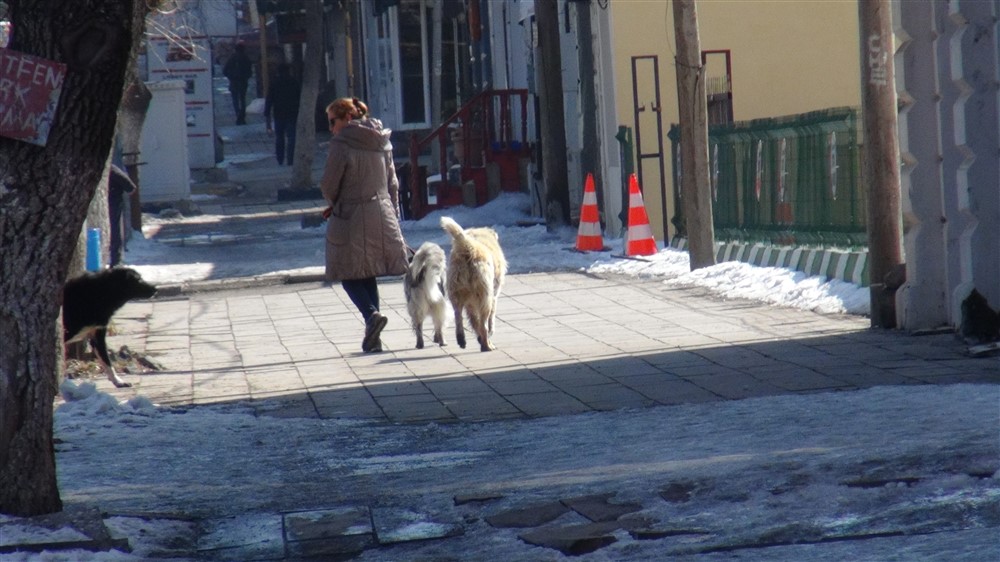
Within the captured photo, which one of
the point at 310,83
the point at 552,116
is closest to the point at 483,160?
the point at 552,116

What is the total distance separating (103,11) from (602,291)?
352 inches

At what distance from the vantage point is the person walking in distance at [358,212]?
10586 millimetres

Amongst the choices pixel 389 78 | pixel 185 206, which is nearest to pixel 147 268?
pixel 185 206

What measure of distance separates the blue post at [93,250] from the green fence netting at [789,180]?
5992mm

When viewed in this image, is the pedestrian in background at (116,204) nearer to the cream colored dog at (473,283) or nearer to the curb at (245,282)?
the curb at (245,282)

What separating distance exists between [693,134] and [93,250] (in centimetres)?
569

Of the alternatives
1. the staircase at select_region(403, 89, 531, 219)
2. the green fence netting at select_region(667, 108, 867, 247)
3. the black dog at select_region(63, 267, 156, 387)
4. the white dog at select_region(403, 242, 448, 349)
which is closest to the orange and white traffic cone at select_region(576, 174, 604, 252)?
the green fence netting at select_region(667, 108, 867, 247)

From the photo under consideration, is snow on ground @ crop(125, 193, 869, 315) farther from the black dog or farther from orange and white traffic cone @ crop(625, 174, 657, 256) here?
the black dog

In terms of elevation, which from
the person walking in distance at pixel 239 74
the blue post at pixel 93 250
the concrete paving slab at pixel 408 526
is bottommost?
the concrete paving slab at pixel 408 526

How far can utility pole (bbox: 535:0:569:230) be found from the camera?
19328 mm

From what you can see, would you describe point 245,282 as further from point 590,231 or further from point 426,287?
point 426,287

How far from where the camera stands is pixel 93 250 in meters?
11.8

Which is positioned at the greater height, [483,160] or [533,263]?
[483,160]

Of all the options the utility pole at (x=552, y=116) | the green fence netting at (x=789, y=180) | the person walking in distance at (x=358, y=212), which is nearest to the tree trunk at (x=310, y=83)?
the utility pole at (x=552, y=116)
